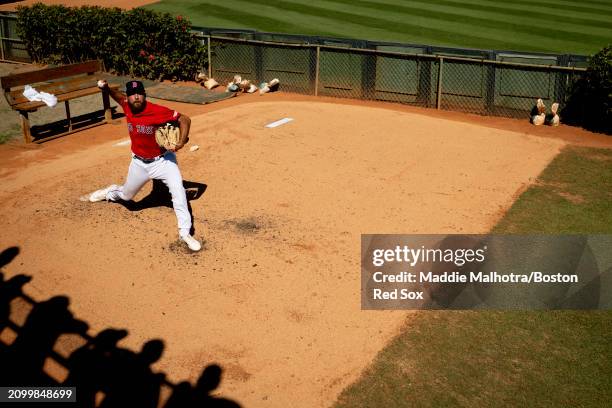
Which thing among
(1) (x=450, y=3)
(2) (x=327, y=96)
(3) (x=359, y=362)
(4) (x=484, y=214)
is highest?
(1) (x=450, y=3)

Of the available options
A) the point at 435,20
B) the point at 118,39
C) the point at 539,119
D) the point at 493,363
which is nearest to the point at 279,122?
the point at 539,119

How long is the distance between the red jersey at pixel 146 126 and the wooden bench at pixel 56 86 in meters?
5.81

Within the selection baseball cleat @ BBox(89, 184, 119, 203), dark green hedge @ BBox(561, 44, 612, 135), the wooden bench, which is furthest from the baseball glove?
dark green hedge @ BBox(561, 44, 612, 135)

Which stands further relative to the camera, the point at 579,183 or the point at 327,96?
the point at 327,96

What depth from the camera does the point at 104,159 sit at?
11.6m

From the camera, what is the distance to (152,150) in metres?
8.30

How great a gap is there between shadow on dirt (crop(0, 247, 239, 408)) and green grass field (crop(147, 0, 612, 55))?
1712 cm

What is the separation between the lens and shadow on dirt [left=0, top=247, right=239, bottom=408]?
5.59 metres

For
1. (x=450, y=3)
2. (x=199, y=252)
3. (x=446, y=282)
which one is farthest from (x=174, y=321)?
(x=450, y=3)

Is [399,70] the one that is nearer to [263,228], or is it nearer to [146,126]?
[263,228]

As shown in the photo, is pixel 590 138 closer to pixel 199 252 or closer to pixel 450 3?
pixel 199 252

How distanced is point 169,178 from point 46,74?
286 inches

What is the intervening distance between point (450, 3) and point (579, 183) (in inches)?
713

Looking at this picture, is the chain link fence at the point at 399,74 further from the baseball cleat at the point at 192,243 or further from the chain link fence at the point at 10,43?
the baseball cleat at the point at 192,243
